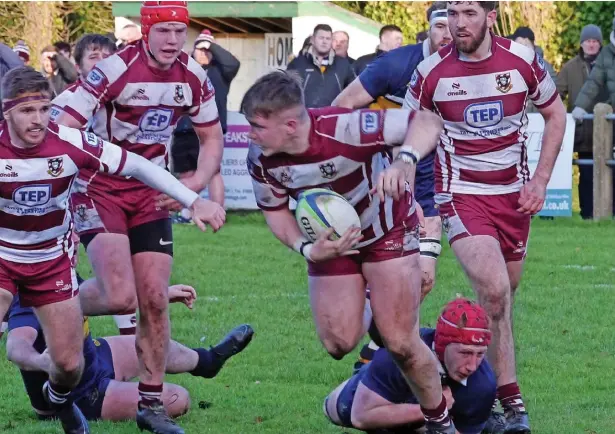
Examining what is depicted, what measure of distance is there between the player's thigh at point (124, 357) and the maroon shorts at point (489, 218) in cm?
216

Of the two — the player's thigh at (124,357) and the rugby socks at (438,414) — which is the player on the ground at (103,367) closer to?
the player's thigh at (124,357)

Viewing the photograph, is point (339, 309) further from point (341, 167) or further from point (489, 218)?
point (489, 218)

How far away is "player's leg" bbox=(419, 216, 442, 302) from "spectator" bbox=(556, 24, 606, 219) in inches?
340

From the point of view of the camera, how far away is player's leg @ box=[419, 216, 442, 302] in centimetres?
877

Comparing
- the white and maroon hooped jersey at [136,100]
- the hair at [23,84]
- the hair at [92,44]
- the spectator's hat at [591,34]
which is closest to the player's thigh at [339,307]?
the white and maroon hooped jersey at [136,100]

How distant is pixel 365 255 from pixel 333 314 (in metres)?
0.35

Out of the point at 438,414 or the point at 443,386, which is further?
the point at 443,386

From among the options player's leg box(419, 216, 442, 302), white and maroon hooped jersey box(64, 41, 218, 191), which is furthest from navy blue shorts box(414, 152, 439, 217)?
white and maroon hooped jersey box(64, 41, 218, 191)

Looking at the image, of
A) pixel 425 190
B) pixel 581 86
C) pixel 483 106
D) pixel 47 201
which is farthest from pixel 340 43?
pixel 47 201

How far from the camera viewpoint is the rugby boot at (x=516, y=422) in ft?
23.2

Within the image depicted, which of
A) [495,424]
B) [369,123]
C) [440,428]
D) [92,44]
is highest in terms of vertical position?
[92,44]

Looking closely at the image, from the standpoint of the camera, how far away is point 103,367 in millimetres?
7875

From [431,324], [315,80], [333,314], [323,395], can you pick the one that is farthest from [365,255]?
[315,80]

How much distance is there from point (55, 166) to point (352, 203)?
157cm
